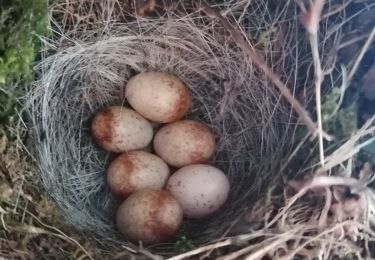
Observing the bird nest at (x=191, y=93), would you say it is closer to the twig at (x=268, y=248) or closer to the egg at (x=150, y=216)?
the egg at (x=150, y=216)

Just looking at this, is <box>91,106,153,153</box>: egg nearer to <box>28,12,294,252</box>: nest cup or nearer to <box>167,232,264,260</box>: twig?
<box>28,12,294,252</box>: nest cup

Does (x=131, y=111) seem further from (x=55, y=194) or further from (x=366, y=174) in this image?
(x=366, y=174)

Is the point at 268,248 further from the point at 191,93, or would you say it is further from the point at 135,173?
the point at 191,93

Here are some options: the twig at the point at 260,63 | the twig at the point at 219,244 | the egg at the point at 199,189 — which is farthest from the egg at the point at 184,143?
the twig at the point at 219,244

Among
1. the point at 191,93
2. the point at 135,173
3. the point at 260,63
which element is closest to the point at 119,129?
the point at 135,173

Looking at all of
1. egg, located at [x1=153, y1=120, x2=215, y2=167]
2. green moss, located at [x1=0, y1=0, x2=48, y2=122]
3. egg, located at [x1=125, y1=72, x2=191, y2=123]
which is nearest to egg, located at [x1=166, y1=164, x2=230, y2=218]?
egg, located at [x1=153, y1=120, x2=215, y2=167]
